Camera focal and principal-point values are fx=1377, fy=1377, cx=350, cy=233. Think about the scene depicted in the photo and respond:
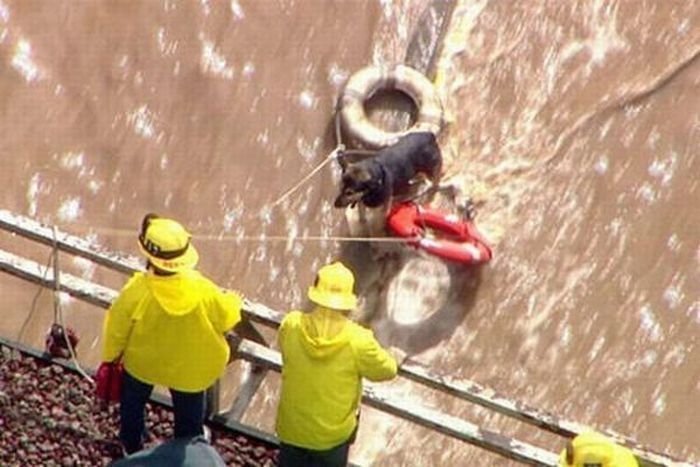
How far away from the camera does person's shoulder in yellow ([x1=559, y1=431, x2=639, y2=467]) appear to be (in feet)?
21.0

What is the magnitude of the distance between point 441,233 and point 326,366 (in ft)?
13.2

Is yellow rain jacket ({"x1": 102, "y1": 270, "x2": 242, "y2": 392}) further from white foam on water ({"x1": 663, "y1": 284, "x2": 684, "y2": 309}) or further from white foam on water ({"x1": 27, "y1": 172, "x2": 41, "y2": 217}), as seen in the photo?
white foam on water ({"x1": 663, "y1": 284, "x2": 684, "y2": 309})

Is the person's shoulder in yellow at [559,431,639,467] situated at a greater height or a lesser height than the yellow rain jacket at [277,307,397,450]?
lesser

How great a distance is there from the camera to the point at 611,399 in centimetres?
1023

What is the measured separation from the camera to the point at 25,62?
11.6 meters

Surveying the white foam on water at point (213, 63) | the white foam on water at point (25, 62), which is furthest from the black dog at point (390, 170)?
the white foam on water at point (25, 62)

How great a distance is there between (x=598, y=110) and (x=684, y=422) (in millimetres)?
2880

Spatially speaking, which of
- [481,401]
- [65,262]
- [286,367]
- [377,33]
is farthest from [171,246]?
[377,33]

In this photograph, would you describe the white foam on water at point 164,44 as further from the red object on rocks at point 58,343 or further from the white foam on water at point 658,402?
the white foam on water at point 658,402

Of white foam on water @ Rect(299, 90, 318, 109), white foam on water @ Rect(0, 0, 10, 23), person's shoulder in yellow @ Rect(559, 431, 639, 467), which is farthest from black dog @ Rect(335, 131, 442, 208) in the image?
person's shoulder in yellow @ Rect(559, 431, 639, 467)

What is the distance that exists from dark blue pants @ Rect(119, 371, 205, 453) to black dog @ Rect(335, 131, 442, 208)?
294cm

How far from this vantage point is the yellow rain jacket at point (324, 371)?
6777mm

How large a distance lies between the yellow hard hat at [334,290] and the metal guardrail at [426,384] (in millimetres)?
427

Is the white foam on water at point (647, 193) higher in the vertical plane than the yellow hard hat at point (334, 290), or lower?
higher
